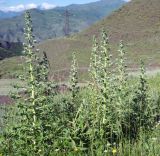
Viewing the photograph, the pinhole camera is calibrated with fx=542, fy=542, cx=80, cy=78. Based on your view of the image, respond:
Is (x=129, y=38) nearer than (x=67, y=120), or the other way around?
(x=67, y=120)

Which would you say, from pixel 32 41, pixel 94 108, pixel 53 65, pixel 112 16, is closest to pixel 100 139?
pixel 94 108

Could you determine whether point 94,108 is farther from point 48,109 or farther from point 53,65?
point 53,65

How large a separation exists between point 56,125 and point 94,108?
79 cm

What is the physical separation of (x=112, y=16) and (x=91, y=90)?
67.5 metres

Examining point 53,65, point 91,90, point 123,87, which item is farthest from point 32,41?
point 53,65

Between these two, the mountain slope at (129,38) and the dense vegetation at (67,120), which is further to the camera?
the mountain slope at (129,38)

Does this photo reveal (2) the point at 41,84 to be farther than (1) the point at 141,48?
No

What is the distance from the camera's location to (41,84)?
877 centimetres

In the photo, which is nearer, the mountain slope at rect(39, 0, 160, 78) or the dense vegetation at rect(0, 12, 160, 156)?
the dense vegetation at rect(0, 12, 160, 156)

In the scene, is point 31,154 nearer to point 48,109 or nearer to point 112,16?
point 48,109

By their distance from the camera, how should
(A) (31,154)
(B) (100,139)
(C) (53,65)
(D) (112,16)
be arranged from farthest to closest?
(D) (112,16) < (C) (53,65) < (B) (100,139) < (A) (31,154)

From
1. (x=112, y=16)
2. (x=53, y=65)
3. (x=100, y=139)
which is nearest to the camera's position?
(x=100, y=139)

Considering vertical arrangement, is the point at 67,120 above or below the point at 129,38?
below

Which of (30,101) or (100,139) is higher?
(30,101)
